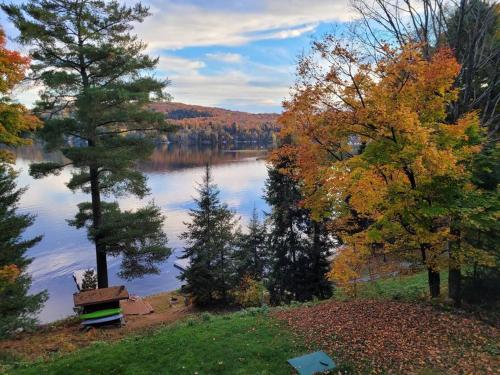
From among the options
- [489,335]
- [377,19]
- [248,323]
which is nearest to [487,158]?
A: [489,335]

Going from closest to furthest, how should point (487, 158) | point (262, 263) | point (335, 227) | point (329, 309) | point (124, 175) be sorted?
1. point (487, 158)
2. point (329, 309)
3. point (335, 227)
4. point (124, 175)
5. point (262, 263)

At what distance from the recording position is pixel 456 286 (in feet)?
41.6

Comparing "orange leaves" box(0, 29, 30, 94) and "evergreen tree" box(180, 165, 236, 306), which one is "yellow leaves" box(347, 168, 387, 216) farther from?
"evergreen tree" box(180, 165, 236, 306)

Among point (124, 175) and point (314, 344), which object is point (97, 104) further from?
point (314, 344)

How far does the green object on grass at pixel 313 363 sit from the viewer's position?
8920 mm

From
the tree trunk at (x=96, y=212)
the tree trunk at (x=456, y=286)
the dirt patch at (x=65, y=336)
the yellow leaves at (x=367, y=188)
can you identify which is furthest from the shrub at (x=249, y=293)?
the yellow leaves at (x=367, y=188)

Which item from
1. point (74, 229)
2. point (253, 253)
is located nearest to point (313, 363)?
point (253, 253)

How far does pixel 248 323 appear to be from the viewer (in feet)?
40.8

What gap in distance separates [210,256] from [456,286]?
1421 centimetres

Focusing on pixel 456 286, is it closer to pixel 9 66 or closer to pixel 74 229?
pixel 9 66

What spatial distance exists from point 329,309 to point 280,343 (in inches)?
133

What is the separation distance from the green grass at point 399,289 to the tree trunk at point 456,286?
1139mm

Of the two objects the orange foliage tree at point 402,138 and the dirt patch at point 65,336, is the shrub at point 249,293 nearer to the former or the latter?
the dirt patch at point 65,336

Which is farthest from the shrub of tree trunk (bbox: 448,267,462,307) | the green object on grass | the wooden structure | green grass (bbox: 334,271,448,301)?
the green object on grass
